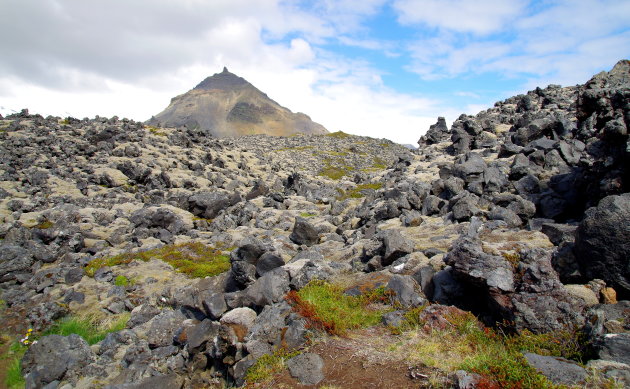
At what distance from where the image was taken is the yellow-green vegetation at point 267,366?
31.5 ft

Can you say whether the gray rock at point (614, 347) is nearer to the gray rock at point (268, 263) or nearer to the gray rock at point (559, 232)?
the gray rock at point (559, 232)

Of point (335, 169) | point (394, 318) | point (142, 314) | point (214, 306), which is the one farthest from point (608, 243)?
point (335, 169)

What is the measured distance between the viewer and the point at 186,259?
22672 mm

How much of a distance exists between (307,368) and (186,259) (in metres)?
15.5

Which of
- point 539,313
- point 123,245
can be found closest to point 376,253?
point 539,313

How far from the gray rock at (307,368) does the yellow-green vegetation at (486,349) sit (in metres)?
2.24

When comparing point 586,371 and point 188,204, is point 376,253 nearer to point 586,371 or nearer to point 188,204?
point 586,371

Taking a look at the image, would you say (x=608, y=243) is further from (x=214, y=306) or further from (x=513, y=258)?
(x=214, y=306)

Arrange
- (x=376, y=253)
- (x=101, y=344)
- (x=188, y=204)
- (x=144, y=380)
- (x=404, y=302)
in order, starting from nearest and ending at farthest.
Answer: (x=144, y=380), (x=404, y=302), (x=101, y=344), (x=376, y=253), (x=188, y=204)

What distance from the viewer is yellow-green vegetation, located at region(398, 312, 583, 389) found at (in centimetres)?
758

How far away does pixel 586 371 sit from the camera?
728 cm

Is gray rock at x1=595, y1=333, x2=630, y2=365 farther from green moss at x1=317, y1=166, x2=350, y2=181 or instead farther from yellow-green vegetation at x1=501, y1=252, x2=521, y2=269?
green moss at x1=317, y1=166, x2=350, y2=181

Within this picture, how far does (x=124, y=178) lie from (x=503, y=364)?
134 feet

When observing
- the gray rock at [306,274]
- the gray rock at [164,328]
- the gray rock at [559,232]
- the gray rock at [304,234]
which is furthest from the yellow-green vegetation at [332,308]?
the gray rock at [304,234]
